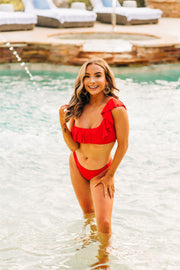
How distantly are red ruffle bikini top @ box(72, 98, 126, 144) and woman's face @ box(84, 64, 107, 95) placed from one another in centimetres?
13

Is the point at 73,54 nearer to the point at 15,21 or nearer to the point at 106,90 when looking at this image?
the point at 15,21

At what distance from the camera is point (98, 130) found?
2820 millimetres

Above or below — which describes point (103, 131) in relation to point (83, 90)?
below

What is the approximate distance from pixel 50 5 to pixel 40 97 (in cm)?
697

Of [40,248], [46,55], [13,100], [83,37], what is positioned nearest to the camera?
[40,248]

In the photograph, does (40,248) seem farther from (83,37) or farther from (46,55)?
(83,37)

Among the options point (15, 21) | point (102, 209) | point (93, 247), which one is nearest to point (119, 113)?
point (102, 209)

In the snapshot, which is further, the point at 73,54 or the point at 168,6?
the point at 168,6

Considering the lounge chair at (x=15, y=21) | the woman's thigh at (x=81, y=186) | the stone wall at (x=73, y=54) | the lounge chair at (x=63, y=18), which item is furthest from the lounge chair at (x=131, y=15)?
the woman's thigh at (x=81, y=186)

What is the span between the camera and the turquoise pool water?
10.7 ft

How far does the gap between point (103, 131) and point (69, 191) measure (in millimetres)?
1845

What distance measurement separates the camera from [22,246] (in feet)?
11.2

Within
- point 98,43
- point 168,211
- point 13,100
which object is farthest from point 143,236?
point 98,43

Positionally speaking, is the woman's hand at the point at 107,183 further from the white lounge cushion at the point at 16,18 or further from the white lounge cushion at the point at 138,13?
the white lounge cushion at the point at 138,13
